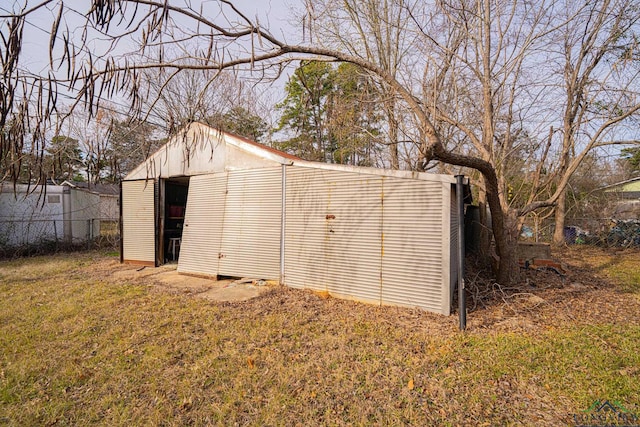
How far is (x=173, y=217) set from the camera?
8750 mm


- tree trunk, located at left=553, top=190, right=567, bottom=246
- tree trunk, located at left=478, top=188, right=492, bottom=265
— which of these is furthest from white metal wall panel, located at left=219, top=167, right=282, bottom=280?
tree trunk, located at left=553, top=190, right=567, bottom=246

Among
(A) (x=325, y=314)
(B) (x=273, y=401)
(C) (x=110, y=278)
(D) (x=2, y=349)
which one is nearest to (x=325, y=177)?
(A) (x=325, y=314)

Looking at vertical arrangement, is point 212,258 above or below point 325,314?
above

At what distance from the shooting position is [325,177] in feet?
17.5

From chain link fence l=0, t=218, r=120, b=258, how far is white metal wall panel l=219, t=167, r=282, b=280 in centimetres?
780

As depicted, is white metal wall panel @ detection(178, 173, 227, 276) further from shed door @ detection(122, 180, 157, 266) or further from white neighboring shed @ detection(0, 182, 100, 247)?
white neighboring shed @ detection(0, 182, 100, 247)

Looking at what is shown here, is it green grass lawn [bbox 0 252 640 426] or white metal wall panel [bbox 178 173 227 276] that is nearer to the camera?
green grass lawn [bbox 0 252 640 426]

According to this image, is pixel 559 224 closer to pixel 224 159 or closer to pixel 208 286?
pixel 224 159

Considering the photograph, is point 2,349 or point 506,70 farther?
point 506,70

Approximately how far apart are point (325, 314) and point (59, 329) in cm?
356

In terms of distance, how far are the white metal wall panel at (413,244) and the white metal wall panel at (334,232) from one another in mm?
167

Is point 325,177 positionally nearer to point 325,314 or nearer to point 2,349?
point 325,314

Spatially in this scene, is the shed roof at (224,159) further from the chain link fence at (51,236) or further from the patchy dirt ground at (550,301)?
the chain link fence at (51,236)

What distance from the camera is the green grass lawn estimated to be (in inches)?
90.5
